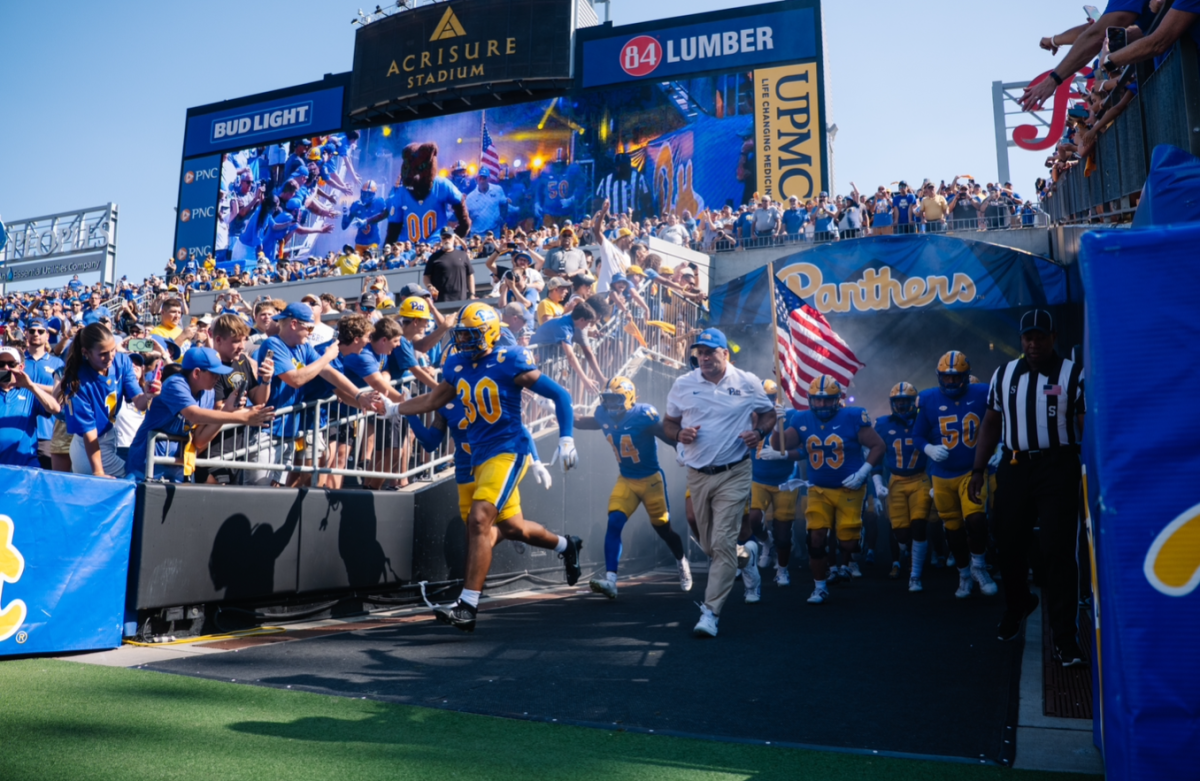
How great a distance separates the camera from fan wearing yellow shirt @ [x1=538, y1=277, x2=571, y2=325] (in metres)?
12.1

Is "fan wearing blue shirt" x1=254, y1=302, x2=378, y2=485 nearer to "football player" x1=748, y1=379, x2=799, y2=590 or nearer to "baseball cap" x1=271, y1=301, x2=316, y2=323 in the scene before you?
"baseball cap" x1=271, y1=301, x2=316, y2=323

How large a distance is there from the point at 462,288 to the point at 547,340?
230 cm

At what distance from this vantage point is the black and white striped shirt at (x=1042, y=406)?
575cm

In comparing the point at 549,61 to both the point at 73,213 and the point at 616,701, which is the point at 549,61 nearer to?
the point at 73,213

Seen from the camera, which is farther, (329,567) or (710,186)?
(710,186)

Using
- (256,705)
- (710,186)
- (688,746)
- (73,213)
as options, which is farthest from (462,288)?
(73,213)

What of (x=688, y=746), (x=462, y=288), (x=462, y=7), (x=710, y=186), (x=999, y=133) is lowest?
(x=688, y=746)

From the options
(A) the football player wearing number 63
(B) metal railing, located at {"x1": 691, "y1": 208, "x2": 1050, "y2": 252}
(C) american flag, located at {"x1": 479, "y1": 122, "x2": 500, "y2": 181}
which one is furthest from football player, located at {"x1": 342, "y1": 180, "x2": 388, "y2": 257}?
(A) the football player wearing number 63

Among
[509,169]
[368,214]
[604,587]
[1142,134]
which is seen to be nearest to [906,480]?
[604,587]

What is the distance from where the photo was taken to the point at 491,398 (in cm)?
711

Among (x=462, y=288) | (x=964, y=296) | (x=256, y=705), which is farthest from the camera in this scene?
(x=964, y=296)

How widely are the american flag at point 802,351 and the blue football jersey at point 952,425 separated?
102cm

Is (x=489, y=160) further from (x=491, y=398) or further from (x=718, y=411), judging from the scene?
(x=718, y=411)

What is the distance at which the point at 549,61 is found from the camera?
102ft
